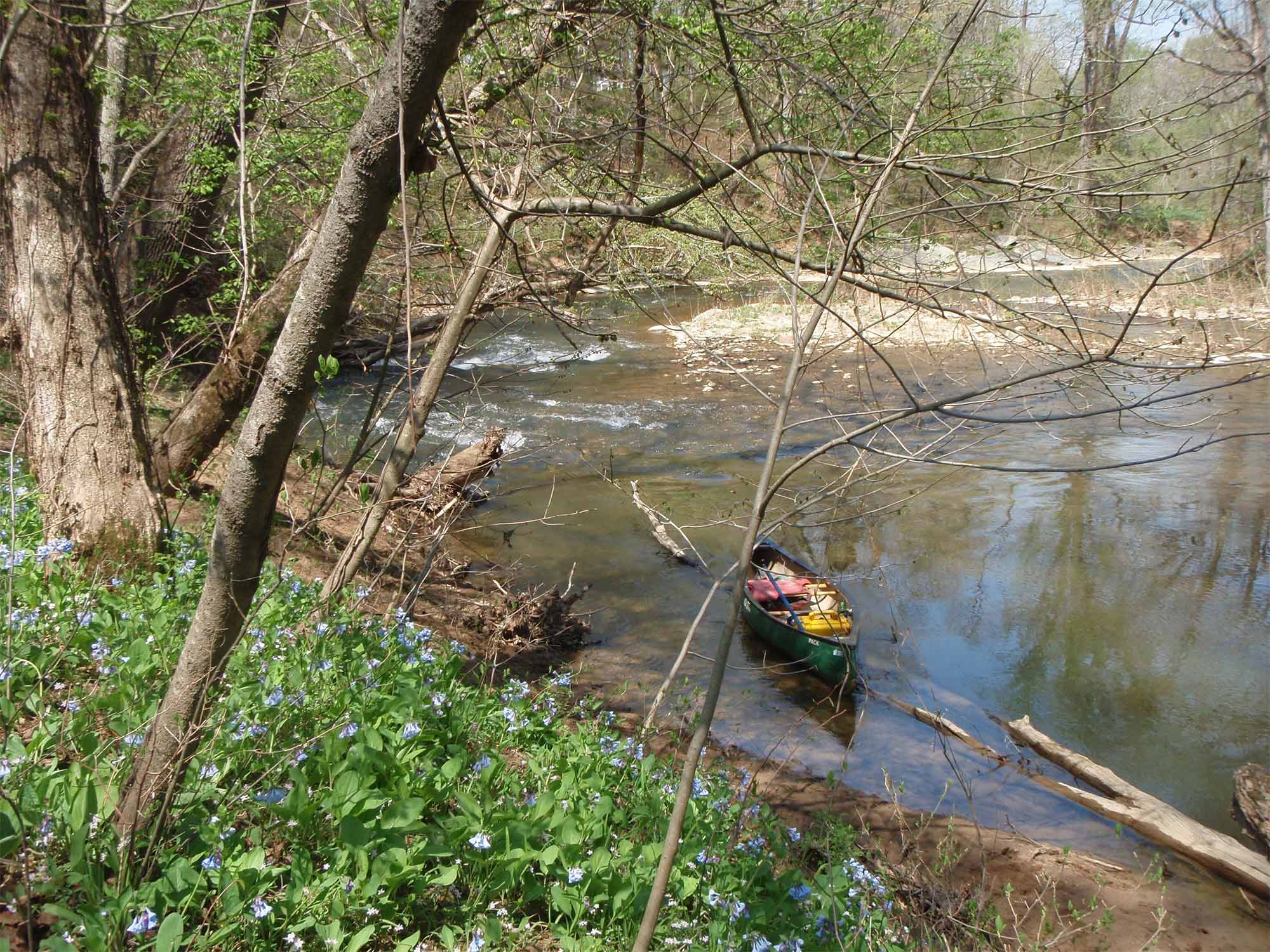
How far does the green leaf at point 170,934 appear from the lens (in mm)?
2066

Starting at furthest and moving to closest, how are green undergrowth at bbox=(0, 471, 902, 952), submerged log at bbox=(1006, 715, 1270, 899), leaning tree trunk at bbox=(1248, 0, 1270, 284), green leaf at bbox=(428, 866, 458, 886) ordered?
1. submerged log at bbox=(1006, 715, 1270, 899)
2. leaning tree trunk at bbox=(1248, 0, 1270, 284)
3. green leaf at bbox=(428, 866, 458, 886)
4. green undergrowth at bbox=(0, 471, 902, 952)

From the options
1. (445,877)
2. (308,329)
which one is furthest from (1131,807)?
(308,329)

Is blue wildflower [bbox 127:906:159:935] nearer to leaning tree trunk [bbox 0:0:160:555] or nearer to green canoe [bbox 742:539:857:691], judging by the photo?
leaning tree trunk [bbox 0:0:160:555]

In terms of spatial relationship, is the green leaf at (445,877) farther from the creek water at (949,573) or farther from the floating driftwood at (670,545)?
the floating driftwood at (670,545)

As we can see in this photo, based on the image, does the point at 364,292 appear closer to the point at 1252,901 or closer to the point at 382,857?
the point at 382,857

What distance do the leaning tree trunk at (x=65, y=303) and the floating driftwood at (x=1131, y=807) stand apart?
18.5ft

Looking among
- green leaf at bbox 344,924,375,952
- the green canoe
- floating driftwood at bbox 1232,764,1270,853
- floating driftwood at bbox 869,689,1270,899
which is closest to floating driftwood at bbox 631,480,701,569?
the green canoe

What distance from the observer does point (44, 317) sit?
4902mm

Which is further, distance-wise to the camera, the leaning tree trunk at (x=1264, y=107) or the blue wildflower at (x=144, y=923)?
the leaning tree trunk at (x=1264, y=107)

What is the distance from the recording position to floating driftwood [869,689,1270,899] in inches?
216

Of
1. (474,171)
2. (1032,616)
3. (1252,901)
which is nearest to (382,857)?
(474,171)

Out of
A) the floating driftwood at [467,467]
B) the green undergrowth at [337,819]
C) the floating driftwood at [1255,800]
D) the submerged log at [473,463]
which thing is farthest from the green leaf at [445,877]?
the submerged log at [473,463]

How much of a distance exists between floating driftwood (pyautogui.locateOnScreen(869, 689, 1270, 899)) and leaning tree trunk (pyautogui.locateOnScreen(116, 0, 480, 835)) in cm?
549

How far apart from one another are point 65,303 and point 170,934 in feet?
13.4
